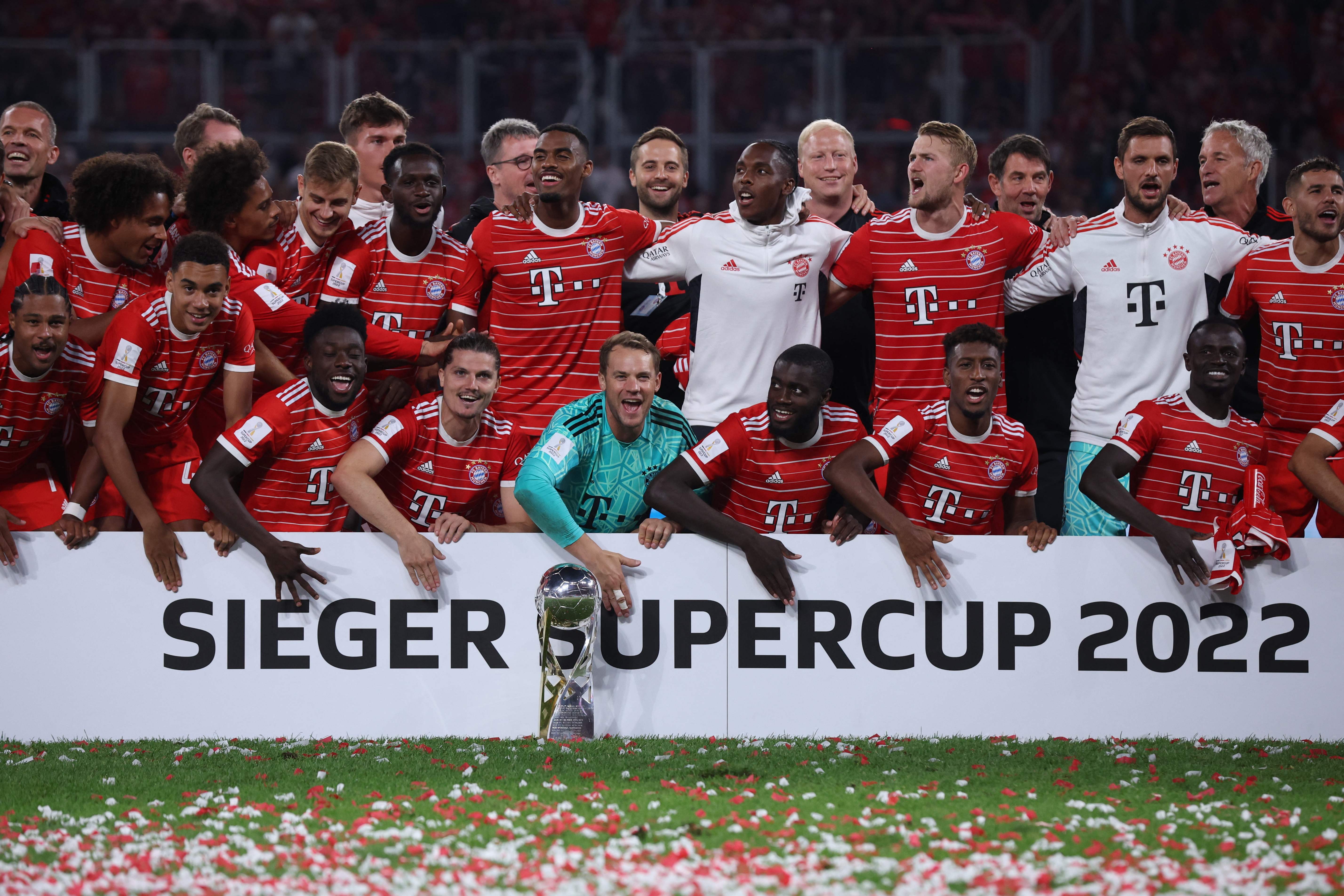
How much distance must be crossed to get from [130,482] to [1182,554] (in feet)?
13.9

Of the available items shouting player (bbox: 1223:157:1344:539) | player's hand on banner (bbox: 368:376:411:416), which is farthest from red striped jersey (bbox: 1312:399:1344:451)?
player's hand on banner (bbox: 368:376:411:416)

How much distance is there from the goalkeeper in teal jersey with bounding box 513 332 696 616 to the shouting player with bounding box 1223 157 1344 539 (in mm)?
2596

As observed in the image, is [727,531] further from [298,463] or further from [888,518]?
[298,463]

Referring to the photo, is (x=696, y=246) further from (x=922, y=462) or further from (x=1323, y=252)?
(x=1323, y=252)

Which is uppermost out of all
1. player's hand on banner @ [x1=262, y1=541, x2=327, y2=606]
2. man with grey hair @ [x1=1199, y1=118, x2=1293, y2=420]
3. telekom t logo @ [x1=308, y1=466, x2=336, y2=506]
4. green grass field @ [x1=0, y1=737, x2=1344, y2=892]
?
man with grey hair @ [x1=1199, y1=118, x2=1293, y2=420]

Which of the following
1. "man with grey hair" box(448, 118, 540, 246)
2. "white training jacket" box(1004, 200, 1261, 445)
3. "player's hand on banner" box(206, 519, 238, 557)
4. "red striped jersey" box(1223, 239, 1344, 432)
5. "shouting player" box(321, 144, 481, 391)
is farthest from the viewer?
"man with grey hair" box(448, 118, 540, 246)

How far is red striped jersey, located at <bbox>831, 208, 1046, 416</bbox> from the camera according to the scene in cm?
637

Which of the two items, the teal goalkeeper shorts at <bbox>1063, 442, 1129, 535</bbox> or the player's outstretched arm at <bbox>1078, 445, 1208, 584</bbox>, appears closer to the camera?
the player's outstretched arm at <bbox>1078, 445, 1208, 584</bbox>

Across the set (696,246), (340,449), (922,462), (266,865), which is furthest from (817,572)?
(266,865)

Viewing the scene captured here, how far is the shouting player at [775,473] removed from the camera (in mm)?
5723

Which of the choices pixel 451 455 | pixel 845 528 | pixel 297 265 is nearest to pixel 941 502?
pixel 845 528

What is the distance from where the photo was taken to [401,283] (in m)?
6.55

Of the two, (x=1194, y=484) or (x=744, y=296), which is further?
(x=744, y=296)

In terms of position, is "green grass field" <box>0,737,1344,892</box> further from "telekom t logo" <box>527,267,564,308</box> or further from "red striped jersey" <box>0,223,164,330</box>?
"telekom t logo" <box>527,267,564,308</box>
